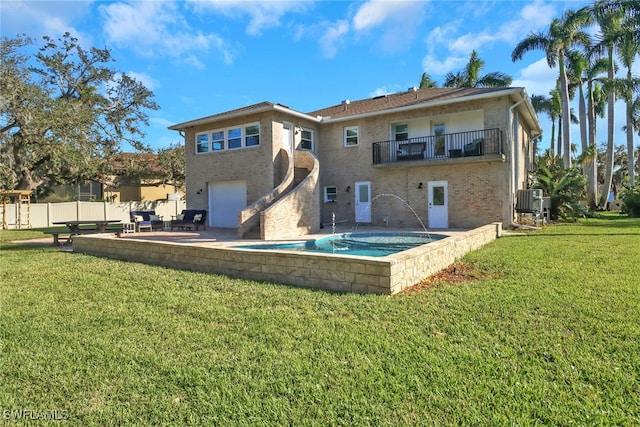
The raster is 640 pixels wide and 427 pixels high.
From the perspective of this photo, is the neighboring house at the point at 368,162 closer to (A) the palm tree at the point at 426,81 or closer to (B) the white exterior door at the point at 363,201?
(B) the white exterior door at the point at 363,201

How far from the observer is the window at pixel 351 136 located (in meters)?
19.3

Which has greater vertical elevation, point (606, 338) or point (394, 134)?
point (394, 134)

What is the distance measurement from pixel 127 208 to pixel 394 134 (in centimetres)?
2317

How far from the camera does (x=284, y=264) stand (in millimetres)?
6719

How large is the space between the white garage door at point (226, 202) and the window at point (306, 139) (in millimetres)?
3854

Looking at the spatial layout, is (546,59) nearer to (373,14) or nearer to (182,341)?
(373,14)

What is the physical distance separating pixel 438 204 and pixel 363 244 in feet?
21.3

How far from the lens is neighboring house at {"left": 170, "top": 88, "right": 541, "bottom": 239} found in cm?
1547

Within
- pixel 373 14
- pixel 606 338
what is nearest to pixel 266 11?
pixel 373 14

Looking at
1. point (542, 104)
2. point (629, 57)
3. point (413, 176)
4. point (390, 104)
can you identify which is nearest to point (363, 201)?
point (413, 176)

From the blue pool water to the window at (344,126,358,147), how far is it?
6841mm

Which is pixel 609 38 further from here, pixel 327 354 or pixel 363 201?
pixel 327 354

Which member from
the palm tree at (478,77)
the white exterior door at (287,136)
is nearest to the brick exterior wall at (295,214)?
the white exterior door at (287,136)

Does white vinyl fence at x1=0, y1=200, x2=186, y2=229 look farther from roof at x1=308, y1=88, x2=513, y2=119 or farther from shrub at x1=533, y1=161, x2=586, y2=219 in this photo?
shrub at x1=533, y1=161, x2=586, y2=219
